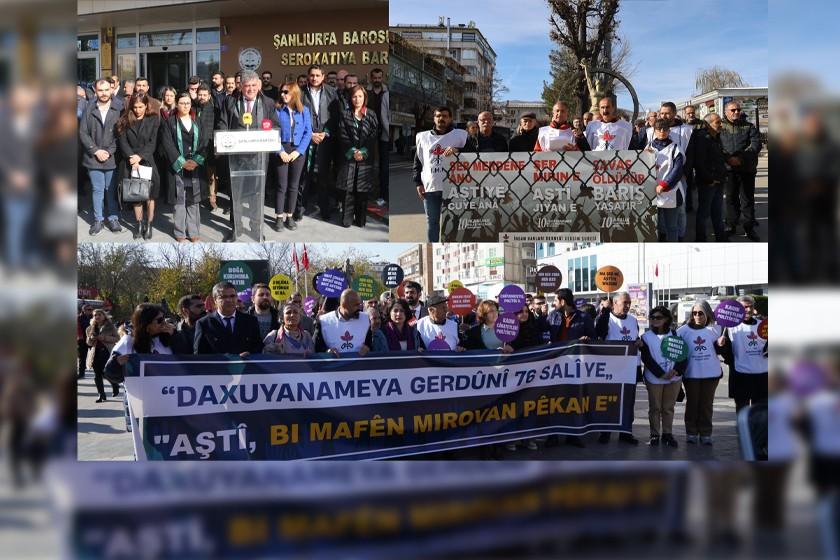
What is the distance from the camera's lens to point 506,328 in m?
7.20

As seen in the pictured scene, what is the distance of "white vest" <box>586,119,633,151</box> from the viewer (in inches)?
354

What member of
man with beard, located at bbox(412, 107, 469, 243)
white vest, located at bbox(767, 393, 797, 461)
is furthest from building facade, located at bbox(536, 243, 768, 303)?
white vest, located at bbox(767, 393, 797, 461)

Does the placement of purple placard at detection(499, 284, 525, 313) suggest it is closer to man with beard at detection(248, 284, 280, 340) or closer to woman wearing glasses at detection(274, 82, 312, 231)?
man with beard at detection(248, 284, 280, 340)

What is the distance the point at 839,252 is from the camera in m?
4.03

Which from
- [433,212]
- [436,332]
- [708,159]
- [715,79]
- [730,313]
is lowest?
[436,332]

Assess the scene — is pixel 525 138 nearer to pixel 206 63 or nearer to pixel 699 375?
pixel 699 375

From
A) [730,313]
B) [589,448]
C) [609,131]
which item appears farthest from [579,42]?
[589,448]

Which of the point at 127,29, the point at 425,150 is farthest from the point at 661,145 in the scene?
the point at 127,29

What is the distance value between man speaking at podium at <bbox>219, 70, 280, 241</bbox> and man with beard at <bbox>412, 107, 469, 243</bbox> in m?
1.84

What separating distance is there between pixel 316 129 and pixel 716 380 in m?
5.45

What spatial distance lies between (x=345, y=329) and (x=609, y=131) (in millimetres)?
4254

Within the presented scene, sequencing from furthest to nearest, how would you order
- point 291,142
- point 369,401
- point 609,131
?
point 291,142, point 609,131, point 369,401

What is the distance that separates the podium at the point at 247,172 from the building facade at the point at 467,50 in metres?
2.10

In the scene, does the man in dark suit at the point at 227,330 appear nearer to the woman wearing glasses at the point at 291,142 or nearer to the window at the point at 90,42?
the woman wearing glasses at the point at 291,142
